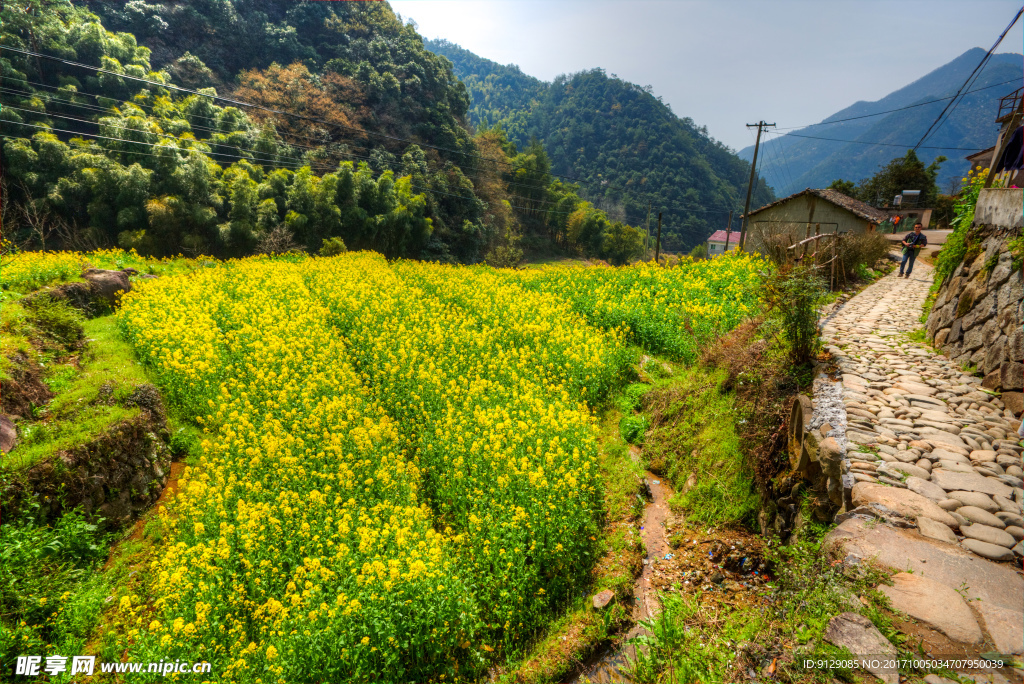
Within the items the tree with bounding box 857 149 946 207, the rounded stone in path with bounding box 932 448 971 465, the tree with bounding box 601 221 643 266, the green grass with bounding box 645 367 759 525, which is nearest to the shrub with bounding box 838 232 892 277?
the green grass with bounding box 645 367 759 525

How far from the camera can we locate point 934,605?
3.01 metres

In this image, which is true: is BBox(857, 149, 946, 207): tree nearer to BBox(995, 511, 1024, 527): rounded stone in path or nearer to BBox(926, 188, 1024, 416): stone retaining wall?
BBox(926, 188, 1024, 416): stone retaining wall

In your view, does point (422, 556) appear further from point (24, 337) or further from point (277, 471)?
point (24, 337)

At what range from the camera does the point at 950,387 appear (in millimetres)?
5566

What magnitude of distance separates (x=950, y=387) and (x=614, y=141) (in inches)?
3972

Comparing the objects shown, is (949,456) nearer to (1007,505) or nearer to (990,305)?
(1007,505)

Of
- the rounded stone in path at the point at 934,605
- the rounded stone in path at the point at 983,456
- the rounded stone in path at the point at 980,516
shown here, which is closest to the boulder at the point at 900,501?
the rounded stone in path at the point at 980,516

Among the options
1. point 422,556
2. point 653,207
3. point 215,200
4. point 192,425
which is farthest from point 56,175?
point 653,207

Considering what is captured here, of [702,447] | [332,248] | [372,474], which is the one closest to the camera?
[372,474]

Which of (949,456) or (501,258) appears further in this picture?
(501,258)

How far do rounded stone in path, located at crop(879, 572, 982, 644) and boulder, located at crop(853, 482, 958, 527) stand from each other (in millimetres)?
752

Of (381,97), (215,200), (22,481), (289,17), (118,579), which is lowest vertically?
(118,579)

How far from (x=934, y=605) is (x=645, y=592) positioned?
2484 mm

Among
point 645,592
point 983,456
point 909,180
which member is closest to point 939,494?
point 983,456
